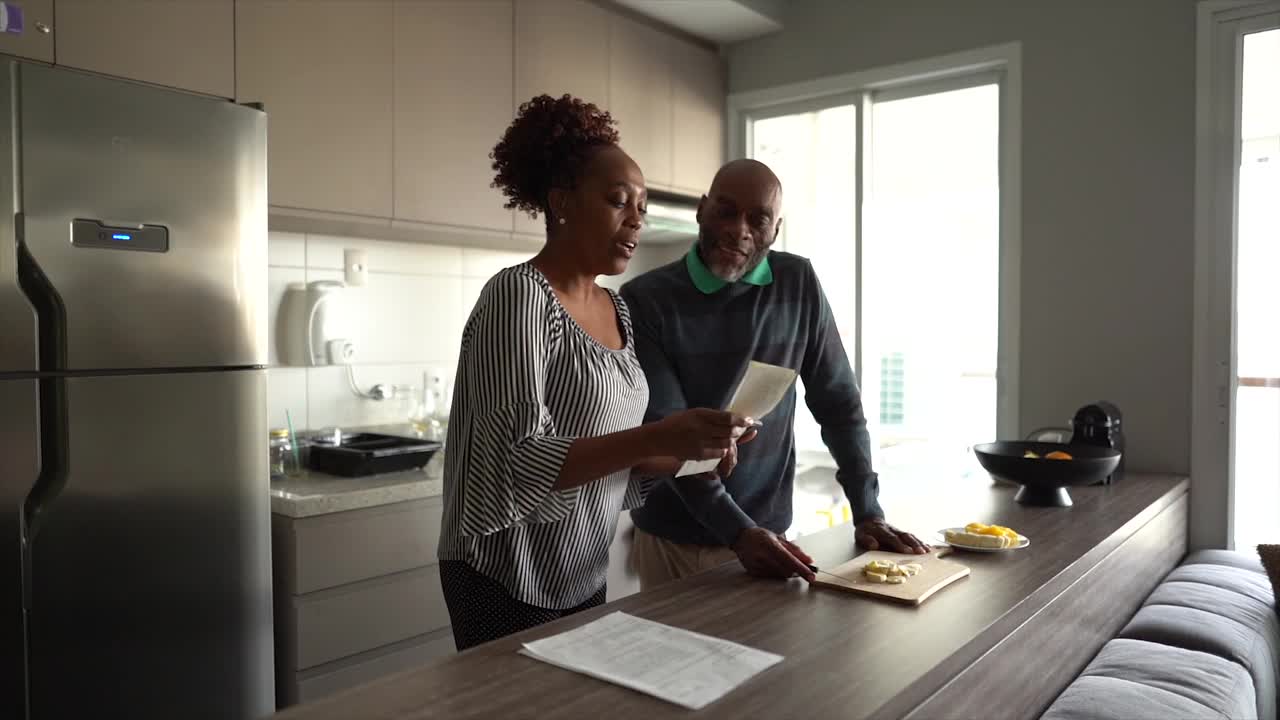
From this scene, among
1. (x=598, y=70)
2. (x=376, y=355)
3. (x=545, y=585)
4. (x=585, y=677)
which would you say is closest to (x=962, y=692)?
(x=585, y=677)

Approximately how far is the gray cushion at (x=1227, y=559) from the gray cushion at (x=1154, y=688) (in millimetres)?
916

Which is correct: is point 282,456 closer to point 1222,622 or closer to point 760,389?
point 760,389

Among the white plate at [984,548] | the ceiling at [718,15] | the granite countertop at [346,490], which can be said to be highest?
the ceiling at [718,15]

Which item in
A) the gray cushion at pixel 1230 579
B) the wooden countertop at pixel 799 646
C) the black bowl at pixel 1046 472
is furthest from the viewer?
the gray cushion at pixel 1230 579

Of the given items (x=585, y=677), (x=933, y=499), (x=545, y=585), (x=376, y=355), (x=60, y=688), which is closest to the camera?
(x=585, y=677)

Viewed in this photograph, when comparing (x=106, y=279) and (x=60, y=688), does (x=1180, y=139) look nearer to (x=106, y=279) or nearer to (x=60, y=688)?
(x=106, y=279)

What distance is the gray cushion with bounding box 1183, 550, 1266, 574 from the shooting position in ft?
8.12

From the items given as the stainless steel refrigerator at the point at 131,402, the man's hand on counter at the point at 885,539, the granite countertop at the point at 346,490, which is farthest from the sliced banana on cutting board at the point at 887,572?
the stainless steel refrigerator at the point at 131,402

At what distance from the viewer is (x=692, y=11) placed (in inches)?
139

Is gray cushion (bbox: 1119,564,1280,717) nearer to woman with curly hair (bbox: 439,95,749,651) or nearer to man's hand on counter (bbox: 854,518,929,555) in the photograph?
man's hand on counter (bbox: 854,518,929,555)

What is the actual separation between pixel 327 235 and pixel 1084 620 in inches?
92.4

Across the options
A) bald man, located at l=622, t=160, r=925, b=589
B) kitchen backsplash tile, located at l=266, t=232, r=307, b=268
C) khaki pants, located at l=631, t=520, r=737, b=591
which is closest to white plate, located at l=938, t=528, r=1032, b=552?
bald man, located at l=622, t=160, r=925, b=589

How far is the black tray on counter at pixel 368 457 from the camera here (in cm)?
250

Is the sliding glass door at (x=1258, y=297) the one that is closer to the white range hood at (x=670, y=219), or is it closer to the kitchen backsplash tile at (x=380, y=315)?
the white range hood at (x=670, y=219)
